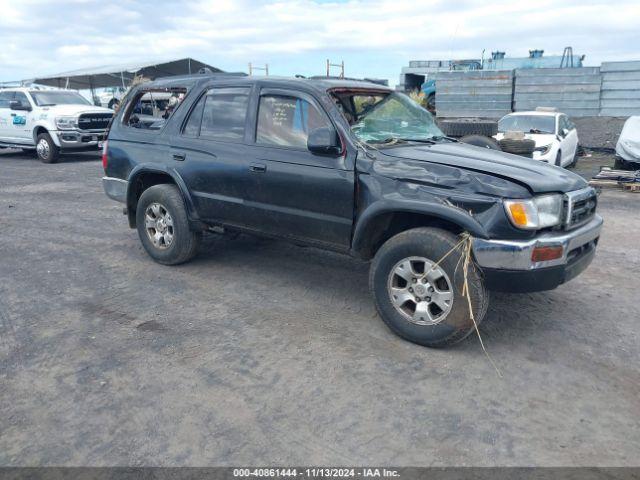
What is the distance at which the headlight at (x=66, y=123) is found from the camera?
1390 cm

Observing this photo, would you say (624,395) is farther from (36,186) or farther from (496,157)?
(36,186)

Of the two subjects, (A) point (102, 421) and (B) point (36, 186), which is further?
(B) point (36, 186)

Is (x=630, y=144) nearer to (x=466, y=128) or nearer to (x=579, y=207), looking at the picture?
(x=466, y=128)

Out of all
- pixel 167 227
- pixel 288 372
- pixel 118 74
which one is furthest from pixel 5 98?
pixel 288 372

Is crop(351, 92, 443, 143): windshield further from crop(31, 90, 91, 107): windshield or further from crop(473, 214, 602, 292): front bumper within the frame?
crop(31, 90, 91, 107): windshield

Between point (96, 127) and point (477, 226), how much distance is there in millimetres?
13277

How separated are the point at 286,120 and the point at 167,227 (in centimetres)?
179

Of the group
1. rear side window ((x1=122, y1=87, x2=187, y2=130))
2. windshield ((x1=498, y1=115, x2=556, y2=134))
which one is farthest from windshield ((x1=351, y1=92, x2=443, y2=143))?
windshield ((x1=498, y1=115, x2=556, y2=134))

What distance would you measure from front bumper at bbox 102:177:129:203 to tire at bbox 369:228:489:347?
3.11 m

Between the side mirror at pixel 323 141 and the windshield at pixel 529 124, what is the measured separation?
923 centimetres

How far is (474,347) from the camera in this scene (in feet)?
12.7

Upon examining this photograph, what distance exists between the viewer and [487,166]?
3809 millimetres

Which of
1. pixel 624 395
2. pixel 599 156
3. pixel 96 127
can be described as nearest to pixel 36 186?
pixel 96 127

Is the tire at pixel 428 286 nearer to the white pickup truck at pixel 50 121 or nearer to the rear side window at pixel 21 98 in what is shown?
the white pickup truck at pixel 50 121
